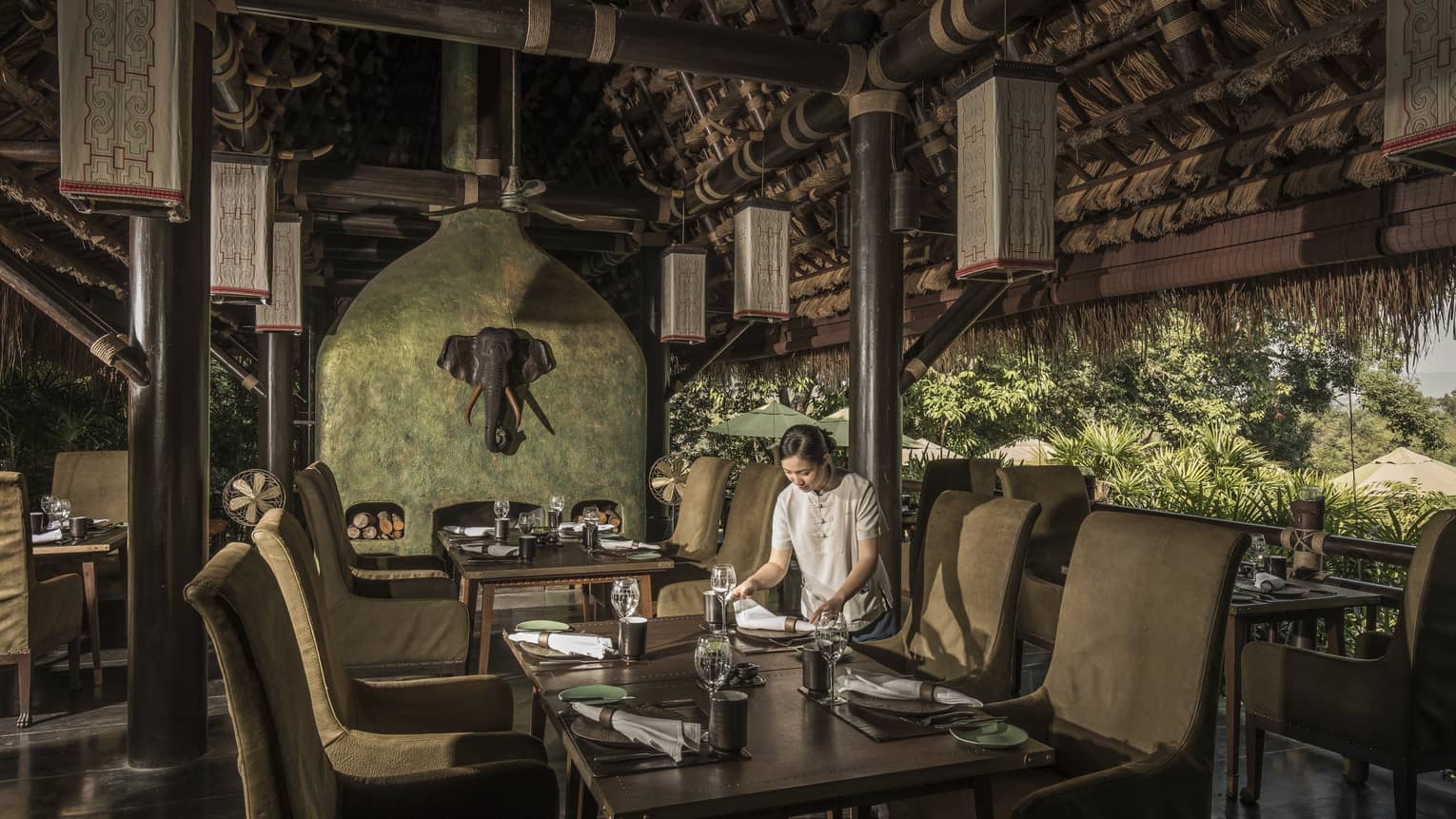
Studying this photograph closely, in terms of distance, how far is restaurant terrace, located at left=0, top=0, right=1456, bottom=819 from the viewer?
2154 mm

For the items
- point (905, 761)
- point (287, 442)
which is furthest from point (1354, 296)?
point (287, 442)

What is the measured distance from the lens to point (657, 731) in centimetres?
193

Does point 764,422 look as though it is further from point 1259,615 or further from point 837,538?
point 1259,615

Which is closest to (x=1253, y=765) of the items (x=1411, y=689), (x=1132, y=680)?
(x=1411, y=689)

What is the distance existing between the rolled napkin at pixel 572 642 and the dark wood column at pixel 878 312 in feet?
7.75

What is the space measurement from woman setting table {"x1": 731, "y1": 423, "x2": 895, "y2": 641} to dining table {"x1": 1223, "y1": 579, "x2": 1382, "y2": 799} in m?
1.34

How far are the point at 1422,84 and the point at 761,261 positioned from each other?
3.52 meters

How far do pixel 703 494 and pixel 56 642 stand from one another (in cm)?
355

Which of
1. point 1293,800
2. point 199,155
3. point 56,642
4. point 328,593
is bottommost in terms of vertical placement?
point 1293,800

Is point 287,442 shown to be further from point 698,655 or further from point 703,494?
point 698,655

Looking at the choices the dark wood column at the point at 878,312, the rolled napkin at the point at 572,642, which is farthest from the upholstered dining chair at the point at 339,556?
the dark wood column at the point at 878,312

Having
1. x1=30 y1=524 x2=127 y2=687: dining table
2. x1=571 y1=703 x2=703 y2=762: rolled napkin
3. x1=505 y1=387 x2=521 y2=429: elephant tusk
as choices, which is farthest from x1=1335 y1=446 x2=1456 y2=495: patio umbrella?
x1=30 y1=524 x2=127 y2=687: dining table

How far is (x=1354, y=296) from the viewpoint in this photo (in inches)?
183

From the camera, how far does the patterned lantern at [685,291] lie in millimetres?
6906
